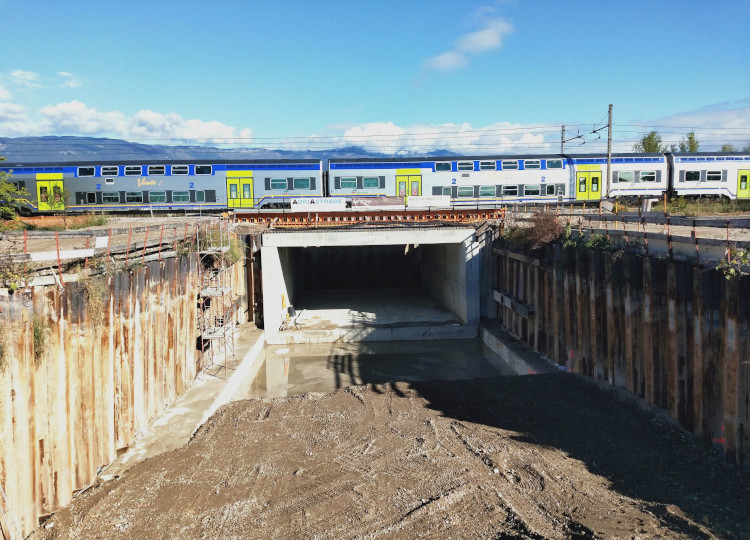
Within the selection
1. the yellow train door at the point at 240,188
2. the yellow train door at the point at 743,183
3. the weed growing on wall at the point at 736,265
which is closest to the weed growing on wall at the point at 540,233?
the weed growing on wall at the point at 736,265

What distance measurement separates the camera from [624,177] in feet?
109

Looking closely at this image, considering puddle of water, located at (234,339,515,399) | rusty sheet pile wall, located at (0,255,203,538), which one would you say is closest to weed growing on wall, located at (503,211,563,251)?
puddle of water, located at (234,339,515,399)

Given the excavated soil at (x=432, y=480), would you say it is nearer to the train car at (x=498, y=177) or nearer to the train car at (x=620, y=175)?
the train car at (x=498, y=177)

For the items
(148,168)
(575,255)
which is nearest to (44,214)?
(148,168)

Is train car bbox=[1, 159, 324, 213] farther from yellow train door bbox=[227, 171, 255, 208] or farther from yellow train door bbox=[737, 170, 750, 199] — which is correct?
yellow train door bbox=[737, 170, 750, 199]

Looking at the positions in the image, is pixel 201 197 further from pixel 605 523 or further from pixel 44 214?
pixel 605 523

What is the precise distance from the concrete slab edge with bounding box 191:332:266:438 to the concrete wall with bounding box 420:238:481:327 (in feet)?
31.5

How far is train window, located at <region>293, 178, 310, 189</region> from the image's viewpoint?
106 feet

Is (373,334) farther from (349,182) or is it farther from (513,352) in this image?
(349,182)

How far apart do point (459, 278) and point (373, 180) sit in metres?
9.25

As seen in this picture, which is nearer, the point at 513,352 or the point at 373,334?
the point at 513,352

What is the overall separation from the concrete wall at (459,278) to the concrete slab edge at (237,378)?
959 cm

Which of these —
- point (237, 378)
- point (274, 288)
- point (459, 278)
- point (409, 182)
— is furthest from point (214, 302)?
point (409, 182)

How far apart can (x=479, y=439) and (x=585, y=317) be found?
6.06 meters
